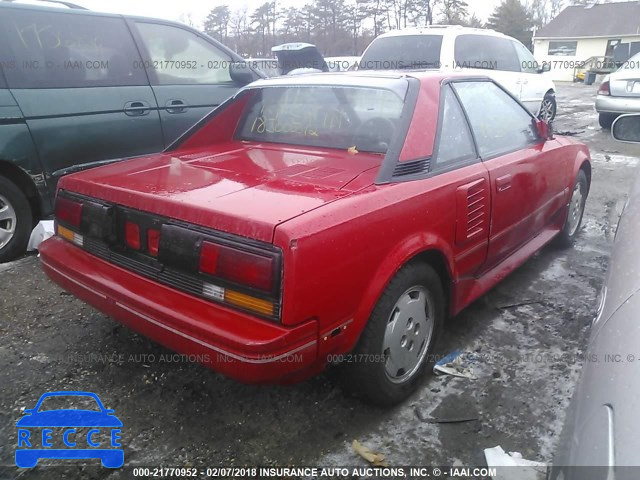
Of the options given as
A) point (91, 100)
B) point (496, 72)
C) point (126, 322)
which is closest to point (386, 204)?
point (126, 322)

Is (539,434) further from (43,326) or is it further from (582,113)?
(582,113)

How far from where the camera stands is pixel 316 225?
5.86ft

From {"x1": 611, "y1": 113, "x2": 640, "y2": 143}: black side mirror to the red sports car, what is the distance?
482 millimetres

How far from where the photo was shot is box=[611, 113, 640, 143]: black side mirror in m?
2.79

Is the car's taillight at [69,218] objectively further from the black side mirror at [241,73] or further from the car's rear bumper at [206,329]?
the black side mirror at [241,73]

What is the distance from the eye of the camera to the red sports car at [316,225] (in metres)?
1.80

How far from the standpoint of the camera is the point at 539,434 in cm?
220

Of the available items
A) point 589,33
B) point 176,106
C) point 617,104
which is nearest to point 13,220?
point 176,106

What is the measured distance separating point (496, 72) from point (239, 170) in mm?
6270

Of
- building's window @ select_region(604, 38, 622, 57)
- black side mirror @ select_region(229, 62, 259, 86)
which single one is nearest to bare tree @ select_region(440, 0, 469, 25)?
building's window @ select_region(604, 38, 622, 57)

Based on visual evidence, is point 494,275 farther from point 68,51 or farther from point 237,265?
point 68,51

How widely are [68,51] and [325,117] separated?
2488 mm

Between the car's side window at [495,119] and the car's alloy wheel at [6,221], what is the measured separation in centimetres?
324

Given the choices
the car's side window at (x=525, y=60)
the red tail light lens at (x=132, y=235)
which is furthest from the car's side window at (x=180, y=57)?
the car's side window at (x=525, y=60)
